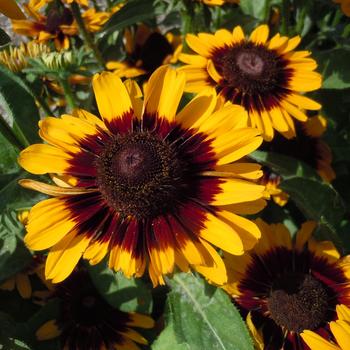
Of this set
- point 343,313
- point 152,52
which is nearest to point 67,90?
point 152,52

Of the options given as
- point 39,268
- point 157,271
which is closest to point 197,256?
point 157,271

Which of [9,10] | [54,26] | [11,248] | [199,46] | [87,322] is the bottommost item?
[87,322]

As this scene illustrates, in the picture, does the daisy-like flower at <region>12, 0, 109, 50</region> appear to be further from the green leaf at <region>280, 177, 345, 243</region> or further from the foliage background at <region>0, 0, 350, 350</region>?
the green leaf at <region>280, 177, 345, 243</region>

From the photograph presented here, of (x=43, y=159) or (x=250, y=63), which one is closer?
(x=43, y=159)

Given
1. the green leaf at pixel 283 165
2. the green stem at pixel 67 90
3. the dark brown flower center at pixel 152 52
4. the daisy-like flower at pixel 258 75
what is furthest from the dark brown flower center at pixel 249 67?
the dark brown flower center at pixel 152 52

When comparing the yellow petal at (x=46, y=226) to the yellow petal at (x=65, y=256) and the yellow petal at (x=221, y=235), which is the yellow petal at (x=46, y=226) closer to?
the yellow petal at (x=65, y=256)

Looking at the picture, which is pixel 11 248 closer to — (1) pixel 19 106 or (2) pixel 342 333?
(1) pixel 19 106
